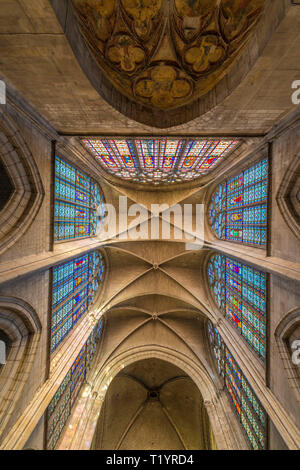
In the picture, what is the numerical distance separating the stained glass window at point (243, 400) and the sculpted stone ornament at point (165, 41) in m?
9.06

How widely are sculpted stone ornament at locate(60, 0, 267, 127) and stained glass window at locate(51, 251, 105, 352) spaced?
5.60 metres

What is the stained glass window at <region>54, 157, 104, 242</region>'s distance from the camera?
6785mm

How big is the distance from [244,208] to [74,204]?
6.51 metres

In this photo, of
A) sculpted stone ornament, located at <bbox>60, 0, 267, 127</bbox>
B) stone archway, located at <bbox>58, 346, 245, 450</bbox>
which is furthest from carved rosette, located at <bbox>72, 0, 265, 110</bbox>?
stone archway, located at <bbox>58, 346, 245, 450</bbox>

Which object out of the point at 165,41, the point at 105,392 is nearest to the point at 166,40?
the point at 165,41

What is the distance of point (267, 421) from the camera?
→ 19.0 feet

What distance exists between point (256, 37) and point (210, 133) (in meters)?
2.38

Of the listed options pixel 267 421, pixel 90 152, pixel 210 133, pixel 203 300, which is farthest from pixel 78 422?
pixel 210 133

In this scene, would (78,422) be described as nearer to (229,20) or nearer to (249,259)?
(249,259)

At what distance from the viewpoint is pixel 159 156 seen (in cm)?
885

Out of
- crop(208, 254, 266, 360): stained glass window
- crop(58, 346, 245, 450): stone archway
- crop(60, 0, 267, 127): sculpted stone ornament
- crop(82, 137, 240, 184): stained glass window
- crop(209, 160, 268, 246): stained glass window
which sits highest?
crop(60, 0, 267, 127): sculpted stone ornament

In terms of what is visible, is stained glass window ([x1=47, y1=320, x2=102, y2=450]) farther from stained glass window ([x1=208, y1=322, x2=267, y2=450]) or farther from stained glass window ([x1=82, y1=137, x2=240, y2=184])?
stained glass window ([x1=82, y1=137, x2=240, y2=184])

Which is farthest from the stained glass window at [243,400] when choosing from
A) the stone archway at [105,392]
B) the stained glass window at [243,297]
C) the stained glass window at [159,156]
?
the stained glass window at [159,156]

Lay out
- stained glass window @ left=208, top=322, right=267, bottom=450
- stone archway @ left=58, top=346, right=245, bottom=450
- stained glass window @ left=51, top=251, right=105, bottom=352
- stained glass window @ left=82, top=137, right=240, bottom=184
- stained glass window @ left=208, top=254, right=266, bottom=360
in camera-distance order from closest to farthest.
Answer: stained glass window @ left=208, top=322, right=267, bottom=450 → stained glass window @ left=208, top=254, right=266, bottom=360 → stained glass window @ left=51, top=251, right=105, bottom=352 → stone archway @ left=58, top=346, right=245, bottom=450 → stained glass window @ left=82, top=137, right=240, bottom=184
